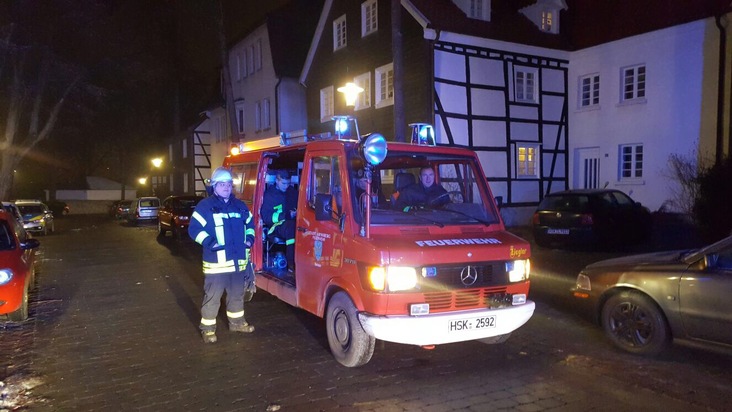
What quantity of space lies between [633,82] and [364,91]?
31.4 ft

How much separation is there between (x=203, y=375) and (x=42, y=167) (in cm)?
5120

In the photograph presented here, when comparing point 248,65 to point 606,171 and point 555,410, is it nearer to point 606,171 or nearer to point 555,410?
point 606,171

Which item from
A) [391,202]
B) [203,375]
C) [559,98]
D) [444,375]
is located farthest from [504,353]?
[559,98]

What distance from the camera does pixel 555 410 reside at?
15.1ft

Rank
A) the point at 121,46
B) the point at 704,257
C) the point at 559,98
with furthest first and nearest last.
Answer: the point at 121,46 → the point at 559,98 → the point at 704,257

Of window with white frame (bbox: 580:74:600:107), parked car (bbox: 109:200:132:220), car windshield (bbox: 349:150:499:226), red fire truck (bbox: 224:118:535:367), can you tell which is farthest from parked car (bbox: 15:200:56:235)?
window with white frame (bbox: 580:74:600:107)

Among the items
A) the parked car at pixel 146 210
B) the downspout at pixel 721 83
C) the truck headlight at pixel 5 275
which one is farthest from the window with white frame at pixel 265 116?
the truck headlight at pixel 5 275

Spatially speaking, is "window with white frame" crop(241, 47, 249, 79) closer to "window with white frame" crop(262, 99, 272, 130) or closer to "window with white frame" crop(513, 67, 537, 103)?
"window with white frame" crop(262, 99, 272, 130)

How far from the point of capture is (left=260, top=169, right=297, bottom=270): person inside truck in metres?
7.70

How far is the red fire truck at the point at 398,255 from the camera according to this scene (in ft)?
16.6

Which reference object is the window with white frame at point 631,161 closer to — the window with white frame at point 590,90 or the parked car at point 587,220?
the window with white frame at point 590,90

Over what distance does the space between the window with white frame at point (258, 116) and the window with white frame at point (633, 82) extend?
18526 millimetres

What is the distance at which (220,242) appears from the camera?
6.27 meters

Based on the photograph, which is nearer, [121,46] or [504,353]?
[504,353]
